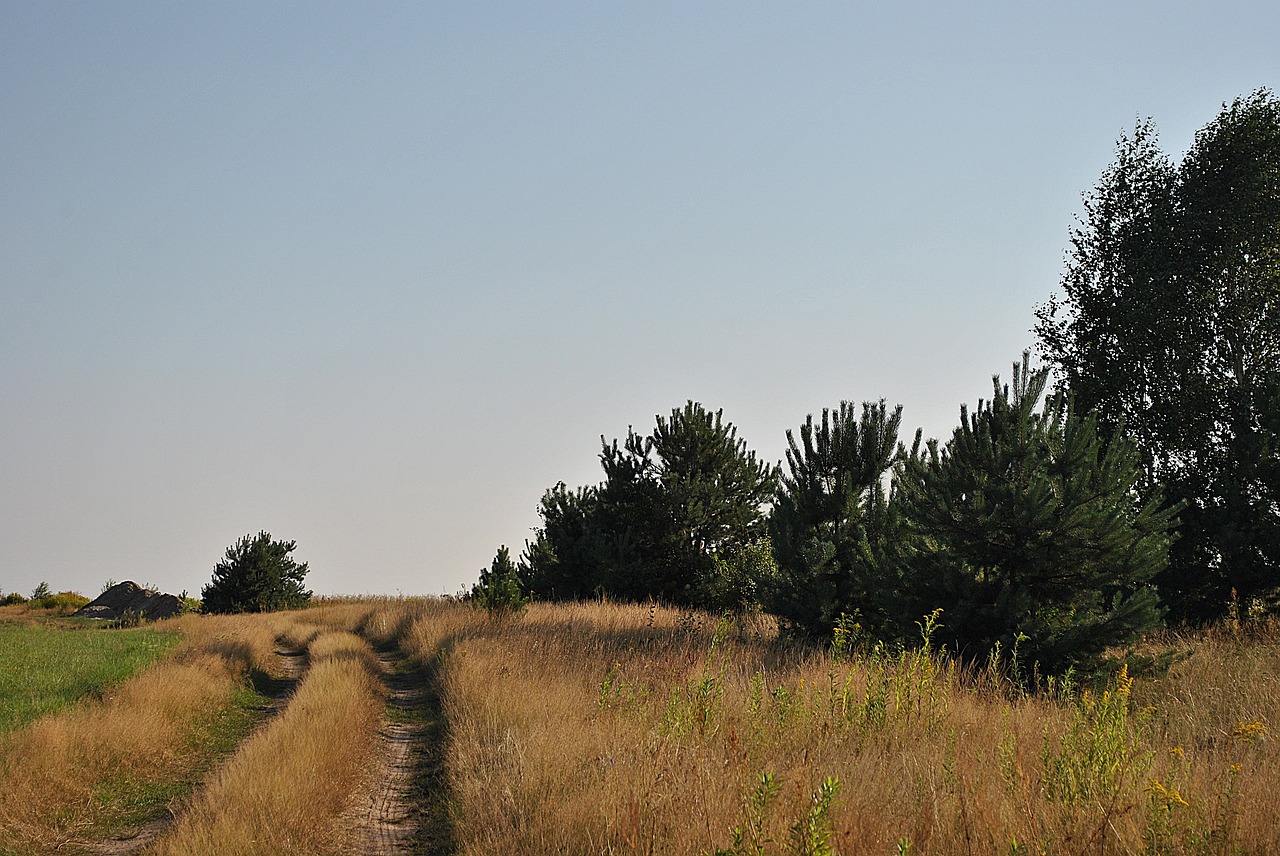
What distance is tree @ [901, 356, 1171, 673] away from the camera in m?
10.2

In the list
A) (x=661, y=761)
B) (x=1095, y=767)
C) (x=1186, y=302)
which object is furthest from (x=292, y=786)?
(x=1186, y=302)

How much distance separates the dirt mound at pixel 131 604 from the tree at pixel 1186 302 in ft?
109

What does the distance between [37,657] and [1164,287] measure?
2582cm

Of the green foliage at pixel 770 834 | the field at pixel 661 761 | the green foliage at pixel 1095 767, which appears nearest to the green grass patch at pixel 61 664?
the field at pixel 661 761

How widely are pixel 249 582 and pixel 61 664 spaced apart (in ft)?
63.2

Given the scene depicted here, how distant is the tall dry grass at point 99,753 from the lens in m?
7.40

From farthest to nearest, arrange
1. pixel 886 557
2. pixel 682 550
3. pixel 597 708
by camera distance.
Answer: pixel 682 550
pixel 886 557
pixel 597 708

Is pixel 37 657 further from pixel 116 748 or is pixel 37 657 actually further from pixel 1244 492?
pixel 1244 492

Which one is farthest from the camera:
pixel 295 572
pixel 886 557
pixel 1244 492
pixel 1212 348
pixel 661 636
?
pixel 295 572

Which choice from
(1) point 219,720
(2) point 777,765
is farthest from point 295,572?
(2) point 777,765

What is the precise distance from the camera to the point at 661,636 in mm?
14945

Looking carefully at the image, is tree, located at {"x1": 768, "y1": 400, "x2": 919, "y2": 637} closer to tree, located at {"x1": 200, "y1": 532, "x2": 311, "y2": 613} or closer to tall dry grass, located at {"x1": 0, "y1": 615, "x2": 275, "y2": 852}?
tall dry grass, located at {"x1": 0, "y1": 615, "x2": 275, "y2": 852}

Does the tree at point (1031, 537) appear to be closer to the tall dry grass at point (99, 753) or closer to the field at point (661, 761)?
the field at point (661, 761)

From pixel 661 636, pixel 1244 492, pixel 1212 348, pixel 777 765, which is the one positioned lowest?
pixel 777 765
